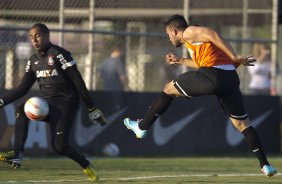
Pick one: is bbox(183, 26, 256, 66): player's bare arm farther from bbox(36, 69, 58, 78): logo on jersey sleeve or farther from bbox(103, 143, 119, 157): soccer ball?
bbox(103, 143, 119, 157): soccer ball

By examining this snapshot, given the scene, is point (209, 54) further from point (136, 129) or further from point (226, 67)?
point (136, 129)

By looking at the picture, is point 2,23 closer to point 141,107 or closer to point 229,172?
point 141,107

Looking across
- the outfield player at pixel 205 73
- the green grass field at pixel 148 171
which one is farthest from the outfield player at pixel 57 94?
the outfield player at pixel 205 73

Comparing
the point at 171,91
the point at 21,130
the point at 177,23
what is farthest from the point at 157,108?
the point at 21,130

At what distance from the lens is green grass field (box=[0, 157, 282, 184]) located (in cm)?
1204

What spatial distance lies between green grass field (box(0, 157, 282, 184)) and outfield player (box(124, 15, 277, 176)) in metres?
0.99

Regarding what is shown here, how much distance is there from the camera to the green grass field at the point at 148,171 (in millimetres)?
12039

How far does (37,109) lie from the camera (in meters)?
11.5

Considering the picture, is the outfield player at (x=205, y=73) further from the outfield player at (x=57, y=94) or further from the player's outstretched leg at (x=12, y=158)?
the player's outstretched leg at (x=12, y=158)

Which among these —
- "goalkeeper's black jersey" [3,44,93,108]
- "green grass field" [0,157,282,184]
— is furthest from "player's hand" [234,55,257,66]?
"goalkeeper's black jersey" [3,44,93,108]

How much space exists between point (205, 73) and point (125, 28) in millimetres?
7510

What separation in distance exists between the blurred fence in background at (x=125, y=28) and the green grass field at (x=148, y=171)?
2.31 m

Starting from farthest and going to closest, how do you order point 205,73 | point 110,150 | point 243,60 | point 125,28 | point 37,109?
point 125,28 < point 110,150 < point 37,109 < point 205,73 < point 243,60

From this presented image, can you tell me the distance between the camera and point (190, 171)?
45.5ft
